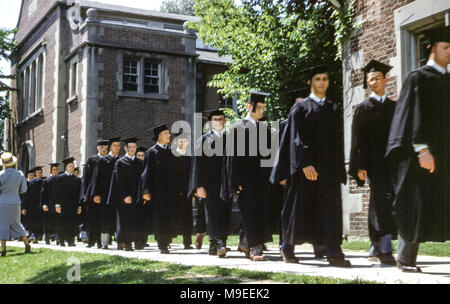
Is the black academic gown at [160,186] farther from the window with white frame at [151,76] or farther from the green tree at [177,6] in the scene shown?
the green tree at [177,6]

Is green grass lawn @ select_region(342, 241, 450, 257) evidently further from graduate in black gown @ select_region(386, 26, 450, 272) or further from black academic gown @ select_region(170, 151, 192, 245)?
black academic gown @ select_region(170, 151, 192, 245)

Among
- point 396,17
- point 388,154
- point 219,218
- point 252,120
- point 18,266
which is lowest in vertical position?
point 18,266

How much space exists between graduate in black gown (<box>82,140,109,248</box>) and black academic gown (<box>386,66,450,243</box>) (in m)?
8.16

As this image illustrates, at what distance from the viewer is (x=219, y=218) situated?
8594mm

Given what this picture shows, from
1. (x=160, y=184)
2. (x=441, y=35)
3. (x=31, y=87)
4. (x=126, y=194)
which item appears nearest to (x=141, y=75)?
(x=31, y=87)

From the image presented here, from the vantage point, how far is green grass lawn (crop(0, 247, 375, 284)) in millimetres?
5088

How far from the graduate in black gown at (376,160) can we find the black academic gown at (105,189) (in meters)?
6.68

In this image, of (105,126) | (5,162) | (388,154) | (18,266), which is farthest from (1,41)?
(388,154)

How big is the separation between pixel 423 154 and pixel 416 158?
4.8 inches

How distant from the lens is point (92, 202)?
1256cm

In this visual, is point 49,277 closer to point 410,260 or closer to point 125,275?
point 125,275

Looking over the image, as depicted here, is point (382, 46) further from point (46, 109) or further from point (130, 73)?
point (46, 109)

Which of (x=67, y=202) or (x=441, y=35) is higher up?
(x=441, y=35)

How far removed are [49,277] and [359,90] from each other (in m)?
6.55
